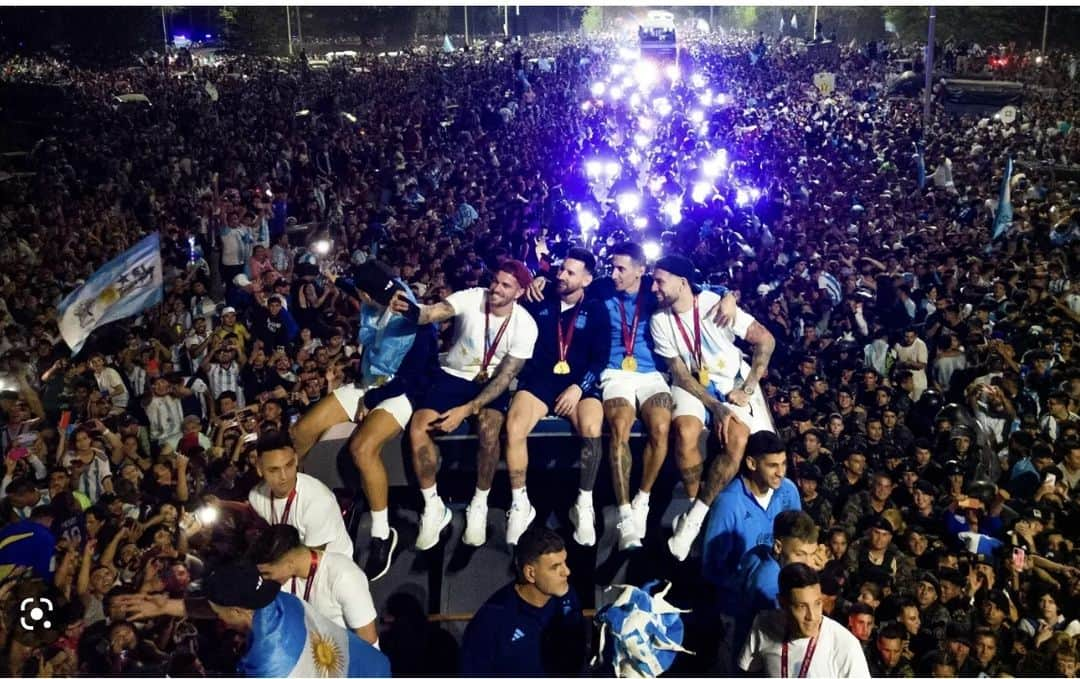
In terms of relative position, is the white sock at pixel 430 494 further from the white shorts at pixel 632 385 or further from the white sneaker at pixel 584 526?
the white shorts at pixel 632 385

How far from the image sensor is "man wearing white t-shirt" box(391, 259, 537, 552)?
429cm

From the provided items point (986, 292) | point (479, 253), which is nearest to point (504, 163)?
point (479, 253)

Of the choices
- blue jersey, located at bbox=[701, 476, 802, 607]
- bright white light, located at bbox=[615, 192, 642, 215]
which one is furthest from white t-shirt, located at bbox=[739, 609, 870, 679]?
bright white light, located at bbox=[615, 192, 642, 215]

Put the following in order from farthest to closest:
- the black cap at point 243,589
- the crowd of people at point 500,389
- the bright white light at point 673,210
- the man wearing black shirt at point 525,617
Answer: the bright white light at point 673,210
the crowd of people at point 500,389
the man wearing black shirt at point 525,617
the black cap at point 243,589

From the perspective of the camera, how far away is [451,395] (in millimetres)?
4449

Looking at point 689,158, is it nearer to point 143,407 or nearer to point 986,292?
point 986,292

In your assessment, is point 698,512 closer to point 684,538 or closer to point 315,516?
point 684,538

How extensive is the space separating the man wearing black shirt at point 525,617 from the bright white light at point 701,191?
6.15 m

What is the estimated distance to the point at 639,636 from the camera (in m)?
3.48

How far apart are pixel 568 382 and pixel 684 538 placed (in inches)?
35.1

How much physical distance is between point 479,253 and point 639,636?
12.8 feet

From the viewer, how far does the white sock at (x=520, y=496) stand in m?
4.27

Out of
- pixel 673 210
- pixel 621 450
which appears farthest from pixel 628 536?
pixel 673 210

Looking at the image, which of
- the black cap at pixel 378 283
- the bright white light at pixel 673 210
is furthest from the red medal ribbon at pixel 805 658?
the bright white light at pixel 673 210
